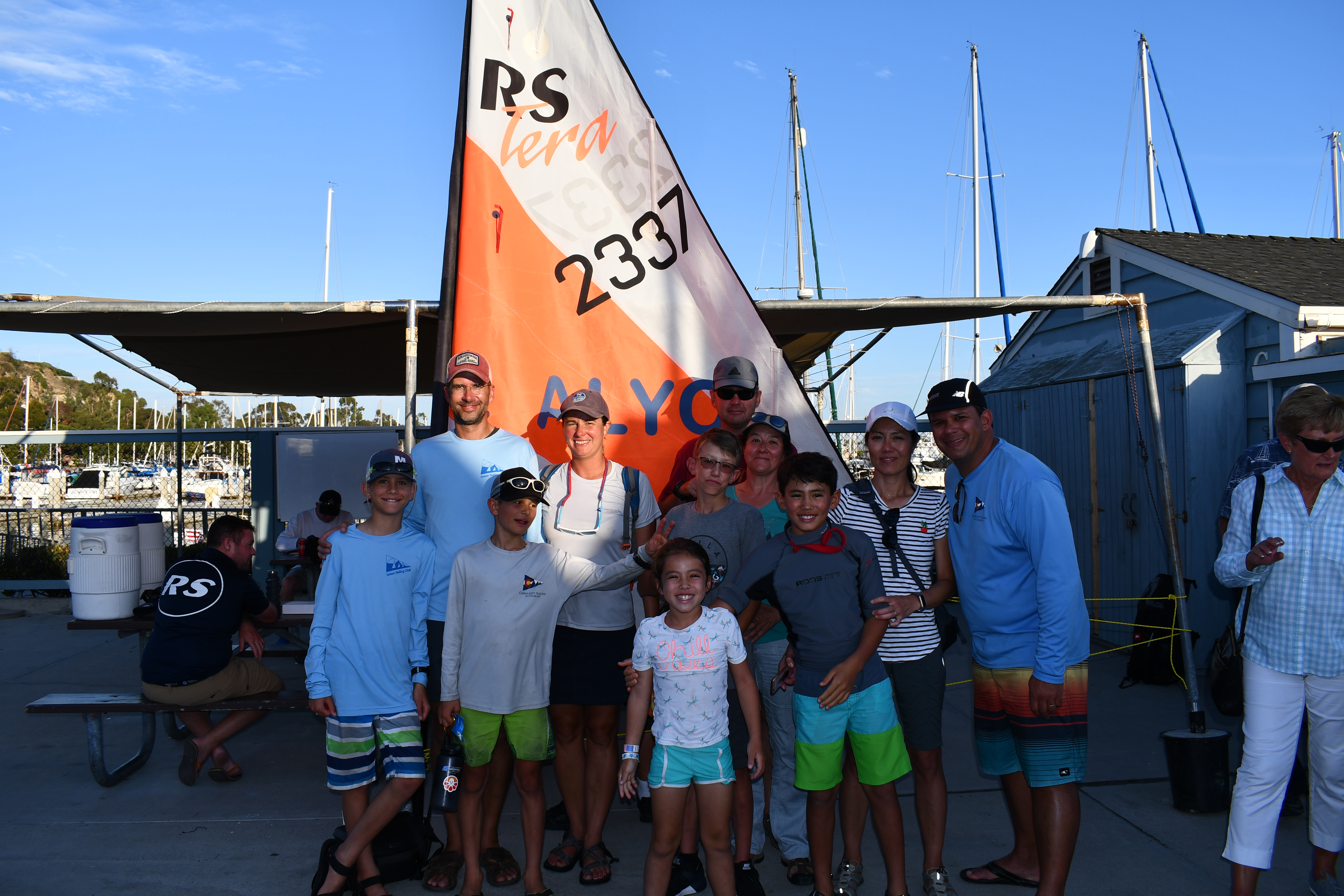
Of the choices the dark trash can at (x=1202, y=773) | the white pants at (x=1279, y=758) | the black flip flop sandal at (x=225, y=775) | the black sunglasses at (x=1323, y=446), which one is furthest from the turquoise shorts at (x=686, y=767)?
the black flip flop sandal at (x=225, y=775)

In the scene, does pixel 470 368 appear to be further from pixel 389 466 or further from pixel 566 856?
pixel 566 856

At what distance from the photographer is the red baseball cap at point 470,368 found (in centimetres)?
343

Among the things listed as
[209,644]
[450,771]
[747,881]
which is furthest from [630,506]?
[209,644]

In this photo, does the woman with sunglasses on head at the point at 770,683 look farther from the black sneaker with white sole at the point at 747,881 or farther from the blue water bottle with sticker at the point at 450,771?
the blue water bottle with sticker at the point at 450,771

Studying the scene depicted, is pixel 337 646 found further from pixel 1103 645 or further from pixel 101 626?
pixel 1103 645

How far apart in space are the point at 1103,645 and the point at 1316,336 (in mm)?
2825

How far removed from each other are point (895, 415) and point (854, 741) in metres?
1.13

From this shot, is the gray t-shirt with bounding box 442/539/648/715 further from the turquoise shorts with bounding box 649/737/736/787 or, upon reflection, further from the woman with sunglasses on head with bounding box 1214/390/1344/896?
the woman with sunglasses on head with bounding box 1214/390/1344/896

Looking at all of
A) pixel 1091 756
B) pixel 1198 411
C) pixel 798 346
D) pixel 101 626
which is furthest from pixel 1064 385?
pixel 101 626

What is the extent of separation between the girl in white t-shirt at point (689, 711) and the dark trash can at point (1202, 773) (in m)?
2.22

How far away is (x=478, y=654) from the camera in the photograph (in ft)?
10.3

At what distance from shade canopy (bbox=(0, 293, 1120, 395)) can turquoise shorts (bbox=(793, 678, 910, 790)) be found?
7.70 feet

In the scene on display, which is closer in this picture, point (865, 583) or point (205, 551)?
point (865, 583)

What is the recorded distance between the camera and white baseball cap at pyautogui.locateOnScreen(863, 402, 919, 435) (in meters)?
3.13
